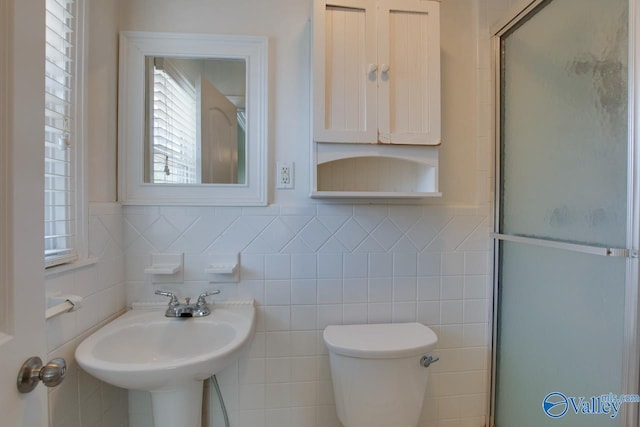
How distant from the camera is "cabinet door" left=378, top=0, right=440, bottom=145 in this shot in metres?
1.16

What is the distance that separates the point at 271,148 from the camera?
1.29m

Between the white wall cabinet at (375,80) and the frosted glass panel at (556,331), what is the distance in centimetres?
56

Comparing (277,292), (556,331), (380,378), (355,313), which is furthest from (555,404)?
(277,292)

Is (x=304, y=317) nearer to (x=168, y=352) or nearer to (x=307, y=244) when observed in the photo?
(x=307, y=244)

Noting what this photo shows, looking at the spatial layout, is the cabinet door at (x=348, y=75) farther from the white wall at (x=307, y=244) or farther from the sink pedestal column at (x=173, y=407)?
the sink pedestal column at (x=173, y=407)

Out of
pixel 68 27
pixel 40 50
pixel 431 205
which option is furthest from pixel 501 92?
Answer: pixel 68 27

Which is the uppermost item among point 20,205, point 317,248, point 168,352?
point 20,205

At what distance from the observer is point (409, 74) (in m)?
1.18

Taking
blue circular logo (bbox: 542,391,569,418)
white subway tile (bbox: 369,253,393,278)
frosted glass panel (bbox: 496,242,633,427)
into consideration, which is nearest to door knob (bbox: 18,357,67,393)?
white subway tile (bbox: 369,253,393,278)

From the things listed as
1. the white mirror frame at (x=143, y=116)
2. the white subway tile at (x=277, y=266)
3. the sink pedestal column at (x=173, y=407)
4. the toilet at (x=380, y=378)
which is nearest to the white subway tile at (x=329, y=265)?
the white subway tile at (x=277, y=266)

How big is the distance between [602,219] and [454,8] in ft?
3.59

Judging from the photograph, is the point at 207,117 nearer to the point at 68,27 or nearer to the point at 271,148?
the point at 271,148

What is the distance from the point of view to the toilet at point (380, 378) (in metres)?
1.10

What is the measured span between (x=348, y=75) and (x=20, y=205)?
1.04m
